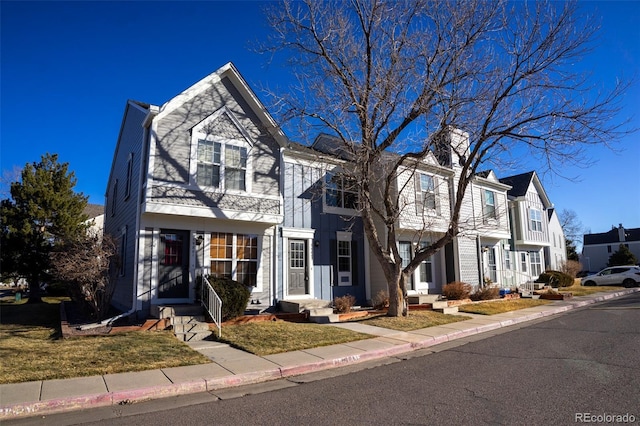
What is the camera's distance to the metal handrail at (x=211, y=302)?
10.7m

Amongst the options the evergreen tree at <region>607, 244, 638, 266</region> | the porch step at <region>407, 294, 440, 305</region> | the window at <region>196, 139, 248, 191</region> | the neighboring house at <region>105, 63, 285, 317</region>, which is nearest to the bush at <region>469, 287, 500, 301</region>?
the porch step at <region>407, 294, 440, 305</region>

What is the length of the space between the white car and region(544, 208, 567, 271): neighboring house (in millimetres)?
2512

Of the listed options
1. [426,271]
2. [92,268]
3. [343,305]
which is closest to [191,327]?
[92,268]

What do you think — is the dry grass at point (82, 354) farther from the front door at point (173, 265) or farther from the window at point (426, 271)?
the window at point (426, 271)

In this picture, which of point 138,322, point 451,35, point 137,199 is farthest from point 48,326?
point 451,35

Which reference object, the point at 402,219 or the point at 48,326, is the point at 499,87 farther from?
the point at 48,326

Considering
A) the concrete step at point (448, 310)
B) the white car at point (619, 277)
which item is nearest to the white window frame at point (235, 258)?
the concrete step at point (448, 310)

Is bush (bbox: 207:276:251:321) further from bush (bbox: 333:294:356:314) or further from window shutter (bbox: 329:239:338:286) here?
window shutter (bbox: 329:239:338:286)

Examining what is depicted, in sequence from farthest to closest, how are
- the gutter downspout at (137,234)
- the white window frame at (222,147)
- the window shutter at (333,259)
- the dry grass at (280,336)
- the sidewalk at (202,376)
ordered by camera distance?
the window shutter at (333,259)
the white window frame at (222,147)
the gutter downspout at (137,234)
the dry grass at (280,336)
the sidewalk at (202,376)

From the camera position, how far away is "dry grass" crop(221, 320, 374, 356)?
371 inches

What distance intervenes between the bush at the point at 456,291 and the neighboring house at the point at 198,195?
28.1ft

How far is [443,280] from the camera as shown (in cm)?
2070

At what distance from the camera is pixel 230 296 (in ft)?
38.0

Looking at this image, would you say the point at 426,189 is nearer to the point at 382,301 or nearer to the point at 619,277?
the point at 382,301
